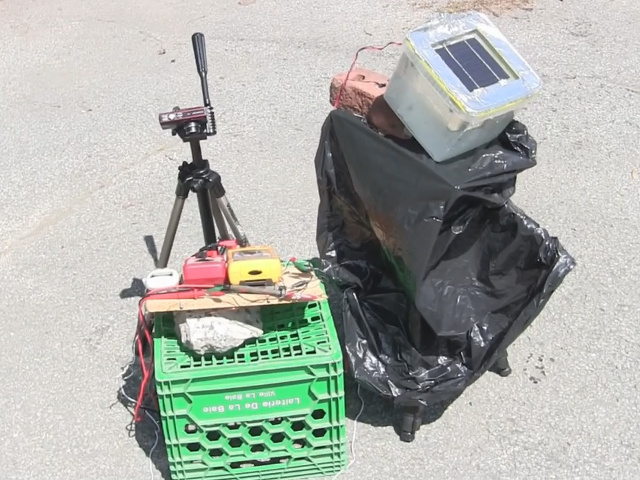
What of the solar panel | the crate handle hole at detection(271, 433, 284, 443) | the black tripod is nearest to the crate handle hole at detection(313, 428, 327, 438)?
the crate handle hole at detection(271, 433, 284, 443)

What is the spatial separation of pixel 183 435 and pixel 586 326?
1.66 metres

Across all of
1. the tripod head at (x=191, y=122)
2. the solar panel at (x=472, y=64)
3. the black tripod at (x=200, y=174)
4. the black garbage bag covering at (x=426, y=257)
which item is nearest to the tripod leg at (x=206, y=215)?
the black tripod at (x=200, y=174)

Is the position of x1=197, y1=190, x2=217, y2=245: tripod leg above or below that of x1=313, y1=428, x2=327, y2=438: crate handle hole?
above

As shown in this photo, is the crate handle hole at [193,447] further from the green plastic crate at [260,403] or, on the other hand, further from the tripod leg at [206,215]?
the tripod leg at [206,215]

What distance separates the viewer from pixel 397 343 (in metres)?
2.60

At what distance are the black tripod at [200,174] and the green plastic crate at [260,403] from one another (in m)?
0.44

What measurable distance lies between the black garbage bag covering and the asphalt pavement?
11.9 inches

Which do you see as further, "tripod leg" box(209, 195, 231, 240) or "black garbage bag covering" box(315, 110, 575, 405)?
"tripod leg" box(209, 195, 231, 240)

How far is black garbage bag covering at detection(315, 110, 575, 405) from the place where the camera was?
2293 mm

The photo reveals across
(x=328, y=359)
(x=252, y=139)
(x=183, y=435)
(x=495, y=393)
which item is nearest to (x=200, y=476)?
(x=183, y=435)

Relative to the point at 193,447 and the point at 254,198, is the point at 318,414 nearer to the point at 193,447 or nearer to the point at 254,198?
the point at 193,447

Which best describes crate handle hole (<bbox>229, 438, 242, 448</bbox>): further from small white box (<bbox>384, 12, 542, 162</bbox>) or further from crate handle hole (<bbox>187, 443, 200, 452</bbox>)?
small white box (<bbox>384, 12, 542, 162</bbox>)

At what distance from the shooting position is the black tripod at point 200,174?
2.52m

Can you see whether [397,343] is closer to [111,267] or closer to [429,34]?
[429,34]
